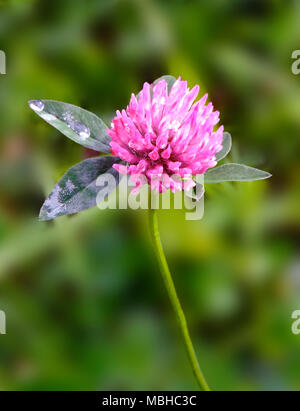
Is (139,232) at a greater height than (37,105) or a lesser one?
lesser

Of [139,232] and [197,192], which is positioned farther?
[139,232]

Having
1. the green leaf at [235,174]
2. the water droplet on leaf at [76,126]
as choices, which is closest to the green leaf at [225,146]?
the green leaf at [235,174]

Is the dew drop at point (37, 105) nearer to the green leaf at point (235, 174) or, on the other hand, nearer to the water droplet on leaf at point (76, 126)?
the water droplet on leaf at point (76, 126)

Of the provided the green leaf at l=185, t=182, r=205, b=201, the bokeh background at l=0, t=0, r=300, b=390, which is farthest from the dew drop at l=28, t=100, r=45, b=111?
the bokeh background at l=0, t=0, r=300, b=390

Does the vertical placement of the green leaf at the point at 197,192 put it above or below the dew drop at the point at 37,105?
below

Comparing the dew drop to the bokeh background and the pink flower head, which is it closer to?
the pink flower head

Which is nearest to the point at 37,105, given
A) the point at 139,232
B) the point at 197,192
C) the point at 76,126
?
the point at 76,126

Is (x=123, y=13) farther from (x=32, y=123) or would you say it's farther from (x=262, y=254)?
(x=262, y=254)

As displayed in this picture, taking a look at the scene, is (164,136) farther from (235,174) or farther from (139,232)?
(139,232)
